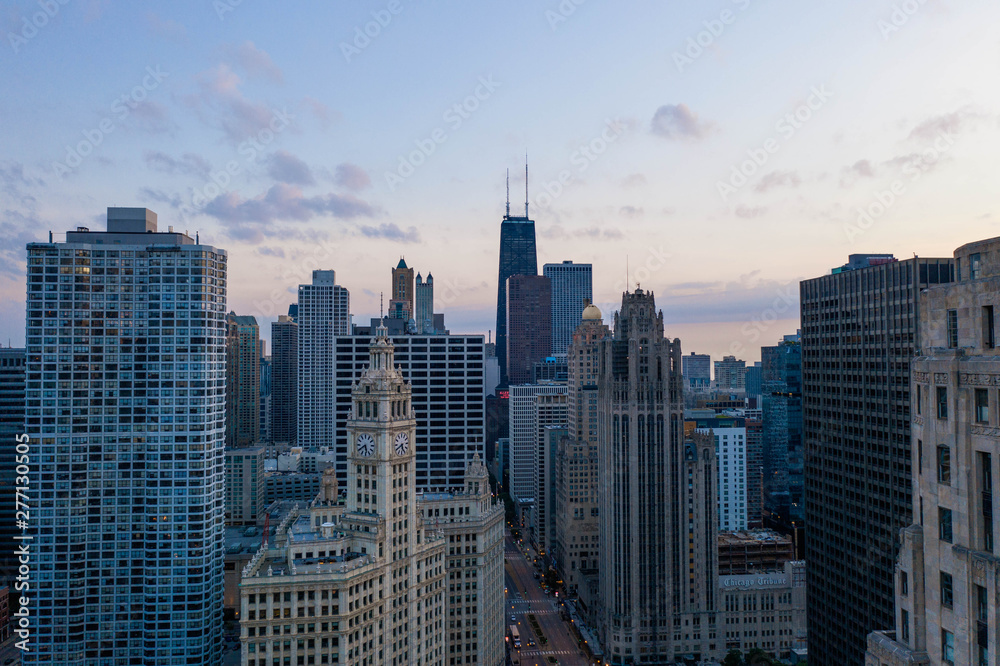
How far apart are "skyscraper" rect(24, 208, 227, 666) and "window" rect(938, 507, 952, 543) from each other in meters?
112

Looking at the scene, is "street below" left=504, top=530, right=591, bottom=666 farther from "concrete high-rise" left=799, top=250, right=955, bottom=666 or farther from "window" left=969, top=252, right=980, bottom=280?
"window" left=969, top=252, right=980, bottom=280

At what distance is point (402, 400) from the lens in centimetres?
11012

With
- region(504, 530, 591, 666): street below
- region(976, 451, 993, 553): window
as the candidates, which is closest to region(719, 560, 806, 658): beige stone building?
region(504, 530, 591, 666): street below

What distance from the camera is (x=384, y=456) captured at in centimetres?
10344

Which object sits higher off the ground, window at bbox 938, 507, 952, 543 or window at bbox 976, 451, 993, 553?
window at bbox 976, 451, 993, 553

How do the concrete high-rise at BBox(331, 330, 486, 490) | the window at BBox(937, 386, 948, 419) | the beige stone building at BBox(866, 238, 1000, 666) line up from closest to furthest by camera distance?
the beige stone building at BBox(866, 238, 1000, 666) → the window at BBox(937, 386, 948, 419) → the concrete high-rise at BBox(331, 330, 486, 490)

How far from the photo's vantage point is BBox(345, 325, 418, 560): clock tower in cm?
10250

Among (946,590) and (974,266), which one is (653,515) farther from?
(974,266)

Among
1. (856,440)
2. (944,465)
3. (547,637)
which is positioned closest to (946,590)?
(944,465)

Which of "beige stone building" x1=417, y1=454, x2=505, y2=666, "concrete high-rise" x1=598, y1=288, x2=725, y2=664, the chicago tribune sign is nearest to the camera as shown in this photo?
"beige stone building" x1=417, y1=454, x2=505, y2=666

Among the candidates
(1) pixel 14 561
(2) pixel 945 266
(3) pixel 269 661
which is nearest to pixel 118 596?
(3) pixel 269 661

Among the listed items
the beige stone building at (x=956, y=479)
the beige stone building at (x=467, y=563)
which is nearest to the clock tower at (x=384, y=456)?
the beige stone building at (x=467, y=563)

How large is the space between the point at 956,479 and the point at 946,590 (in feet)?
18.2

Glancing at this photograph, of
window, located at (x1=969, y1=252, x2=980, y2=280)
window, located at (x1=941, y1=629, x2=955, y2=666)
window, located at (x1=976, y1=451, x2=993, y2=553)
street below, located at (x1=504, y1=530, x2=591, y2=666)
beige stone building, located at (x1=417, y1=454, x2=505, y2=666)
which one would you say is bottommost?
street below, located at (x1=504, y1=530, x2=591, y2=666)
